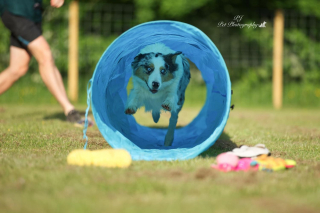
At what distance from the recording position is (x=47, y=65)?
5.03 meters

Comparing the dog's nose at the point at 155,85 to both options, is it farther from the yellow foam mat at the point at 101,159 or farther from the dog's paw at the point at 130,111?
the yellow foam mat at the point at 101,159

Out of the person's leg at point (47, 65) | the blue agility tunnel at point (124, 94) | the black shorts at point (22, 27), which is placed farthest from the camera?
the person's leg at point (47, 65)

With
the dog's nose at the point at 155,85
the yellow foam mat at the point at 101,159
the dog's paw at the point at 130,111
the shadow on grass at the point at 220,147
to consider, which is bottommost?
the shadow on grass at the point at 220,147

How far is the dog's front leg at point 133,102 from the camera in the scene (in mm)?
4044

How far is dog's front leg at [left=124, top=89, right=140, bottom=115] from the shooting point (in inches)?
159

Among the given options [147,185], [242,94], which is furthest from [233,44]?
[147,185]

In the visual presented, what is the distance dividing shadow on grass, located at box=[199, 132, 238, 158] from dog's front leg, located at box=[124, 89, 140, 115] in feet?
2.99

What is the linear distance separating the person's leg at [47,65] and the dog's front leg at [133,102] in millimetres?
1332

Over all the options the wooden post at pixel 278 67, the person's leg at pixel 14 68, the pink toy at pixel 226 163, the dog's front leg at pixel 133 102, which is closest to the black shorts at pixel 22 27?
the person's leg at pixel 14 68

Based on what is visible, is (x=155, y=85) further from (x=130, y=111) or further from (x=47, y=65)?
(x=47, y=65)

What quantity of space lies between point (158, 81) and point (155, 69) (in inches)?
7.1

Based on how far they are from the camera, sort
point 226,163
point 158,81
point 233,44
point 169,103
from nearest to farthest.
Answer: point 226,163 < point 158,81 < point 169,103 < point 233,44

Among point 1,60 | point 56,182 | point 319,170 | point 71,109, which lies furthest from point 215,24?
point 56,182

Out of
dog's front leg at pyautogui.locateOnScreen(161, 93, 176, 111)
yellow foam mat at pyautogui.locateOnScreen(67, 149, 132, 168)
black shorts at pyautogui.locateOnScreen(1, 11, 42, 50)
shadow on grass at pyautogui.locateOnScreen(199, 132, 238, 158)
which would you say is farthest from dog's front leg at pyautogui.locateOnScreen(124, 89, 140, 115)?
black shorts at pyautogui.locateOnScreen(1, 11, 42, 50)
